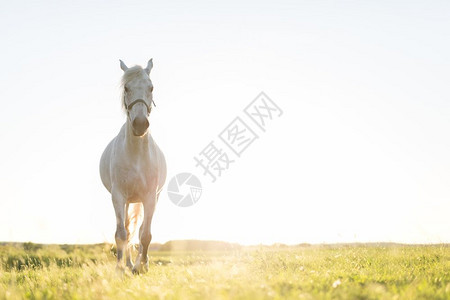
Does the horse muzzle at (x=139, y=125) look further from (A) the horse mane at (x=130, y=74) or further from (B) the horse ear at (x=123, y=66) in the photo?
(B) the horse ear at (x=123, y=66)

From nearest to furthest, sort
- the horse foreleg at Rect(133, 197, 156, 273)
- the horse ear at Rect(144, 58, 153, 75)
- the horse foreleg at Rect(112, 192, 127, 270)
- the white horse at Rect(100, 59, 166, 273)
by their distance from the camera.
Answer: the white horse at Rect(100, 59, 166, 273) < the horse foreleg at Rect(112, 192, 127, 270) < the horse ear at Rect(144, 58, 153, 75) < the horse foreleg at Rect(133, 197, 156, 273)

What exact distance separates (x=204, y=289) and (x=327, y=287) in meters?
1.30

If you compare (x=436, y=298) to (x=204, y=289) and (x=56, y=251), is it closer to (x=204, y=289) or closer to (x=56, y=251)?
(x=204, y=289)

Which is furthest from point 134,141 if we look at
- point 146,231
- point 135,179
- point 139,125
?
point 146,231

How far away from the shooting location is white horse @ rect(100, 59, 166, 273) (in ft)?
27.0

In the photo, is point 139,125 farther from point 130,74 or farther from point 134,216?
point 134,216

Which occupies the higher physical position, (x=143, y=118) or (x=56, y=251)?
(x=143, y=118)

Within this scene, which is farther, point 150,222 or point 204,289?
point 150,222

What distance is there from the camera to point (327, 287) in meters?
4.41

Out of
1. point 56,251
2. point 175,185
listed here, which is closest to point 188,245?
point 56,251

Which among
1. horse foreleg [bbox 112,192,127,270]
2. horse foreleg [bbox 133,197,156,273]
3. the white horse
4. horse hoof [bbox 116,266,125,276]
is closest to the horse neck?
the white horse

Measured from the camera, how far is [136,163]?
9.00m

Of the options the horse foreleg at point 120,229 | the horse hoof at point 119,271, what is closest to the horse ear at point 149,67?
the horse foreleg at point 120,229

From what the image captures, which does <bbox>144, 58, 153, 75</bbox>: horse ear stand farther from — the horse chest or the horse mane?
the horse chest
